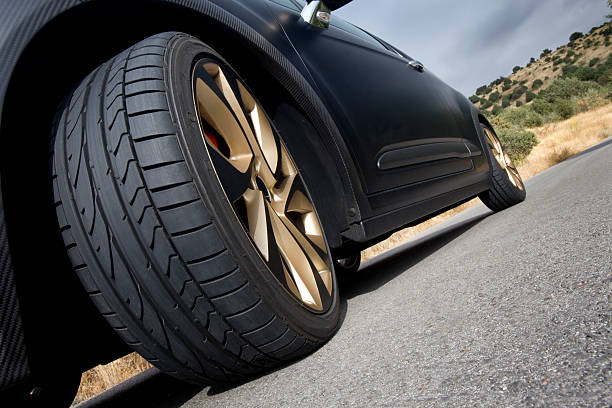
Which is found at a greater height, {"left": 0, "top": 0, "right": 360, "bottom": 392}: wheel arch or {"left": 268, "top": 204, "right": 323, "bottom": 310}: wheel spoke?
{"left": 0, "top": 0, "right": 360, "bottom": 392}: wheel arch

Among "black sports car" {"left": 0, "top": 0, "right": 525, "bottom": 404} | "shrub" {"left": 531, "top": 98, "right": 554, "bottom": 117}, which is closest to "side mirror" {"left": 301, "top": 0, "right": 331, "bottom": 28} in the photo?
"black sports car" {"left": 0, "top": 0, "right": 525, "bottom": 404}

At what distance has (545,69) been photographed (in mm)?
47281

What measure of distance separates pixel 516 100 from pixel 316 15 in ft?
162

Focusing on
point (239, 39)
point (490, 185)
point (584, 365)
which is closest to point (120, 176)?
point (239, 39)

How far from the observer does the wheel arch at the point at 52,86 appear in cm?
93

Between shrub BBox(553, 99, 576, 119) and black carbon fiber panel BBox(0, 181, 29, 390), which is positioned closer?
black carbon fiber panel BBox(0, 181, 29, 390)

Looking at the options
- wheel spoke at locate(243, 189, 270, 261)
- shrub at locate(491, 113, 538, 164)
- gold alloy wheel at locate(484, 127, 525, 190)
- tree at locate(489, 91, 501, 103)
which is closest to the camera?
wheel spoke at locate(243, 189, 270, 261)

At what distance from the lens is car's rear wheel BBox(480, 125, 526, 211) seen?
3377 mm

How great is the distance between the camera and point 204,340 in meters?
1.00

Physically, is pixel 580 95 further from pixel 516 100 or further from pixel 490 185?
pixel 490 185

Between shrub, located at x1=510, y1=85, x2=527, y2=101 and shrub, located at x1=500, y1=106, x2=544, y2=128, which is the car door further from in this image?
shrub, located at x1=510, y1=85, x2=527, y2=101

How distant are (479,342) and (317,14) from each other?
58.1 inches

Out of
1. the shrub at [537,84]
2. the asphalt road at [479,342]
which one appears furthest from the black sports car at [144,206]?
the shrub at [537,84]

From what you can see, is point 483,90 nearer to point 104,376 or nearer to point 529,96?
point 529,96
